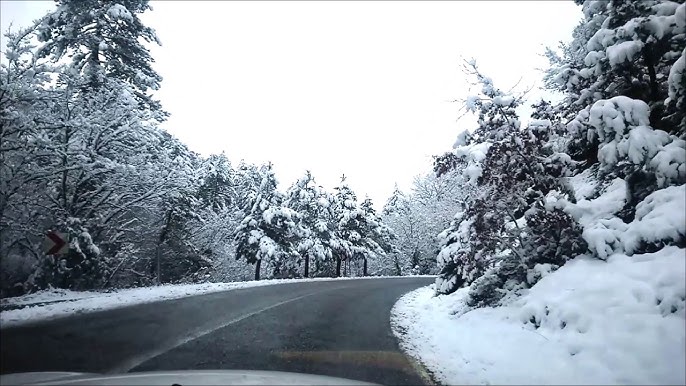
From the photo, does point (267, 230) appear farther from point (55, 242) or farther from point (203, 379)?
point (203, 379)

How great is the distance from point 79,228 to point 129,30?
11116 mm

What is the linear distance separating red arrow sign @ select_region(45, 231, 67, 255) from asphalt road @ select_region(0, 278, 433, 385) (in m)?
3.15

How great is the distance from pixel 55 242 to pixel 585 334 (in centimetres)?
1301

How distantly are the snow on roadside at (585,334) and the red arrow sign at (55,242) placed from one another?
994 cm

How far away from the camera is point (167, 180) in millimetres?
18016

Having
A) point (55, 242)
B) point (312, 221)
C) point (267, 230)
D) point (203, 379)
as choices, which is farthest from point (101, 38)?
point (312, 221)

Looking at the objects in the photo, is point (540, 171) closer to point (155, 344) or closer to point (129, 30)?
point (155, 344)

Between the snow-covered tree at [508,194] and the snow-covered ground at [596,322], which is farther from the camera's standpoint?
the snow-covered tree at [508,194]

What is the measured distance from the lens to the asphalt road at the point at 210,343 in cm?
590

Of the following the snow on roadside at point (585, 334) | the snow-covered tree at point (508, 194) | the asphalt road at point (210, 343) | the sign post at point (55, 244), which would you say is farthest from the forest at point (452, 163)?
the asphalt road at point (210, 343)

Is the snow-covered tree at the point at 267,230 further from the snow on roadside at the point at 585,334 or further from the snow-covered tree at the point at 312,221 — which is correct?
the snow on roadside at the point at 585,334

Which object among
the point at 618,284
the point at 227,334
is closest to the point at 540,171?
the point at 618,284

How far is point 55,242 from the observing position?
1212 centimetres

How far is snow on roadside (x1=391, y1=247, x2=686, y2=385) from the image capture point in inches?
199
